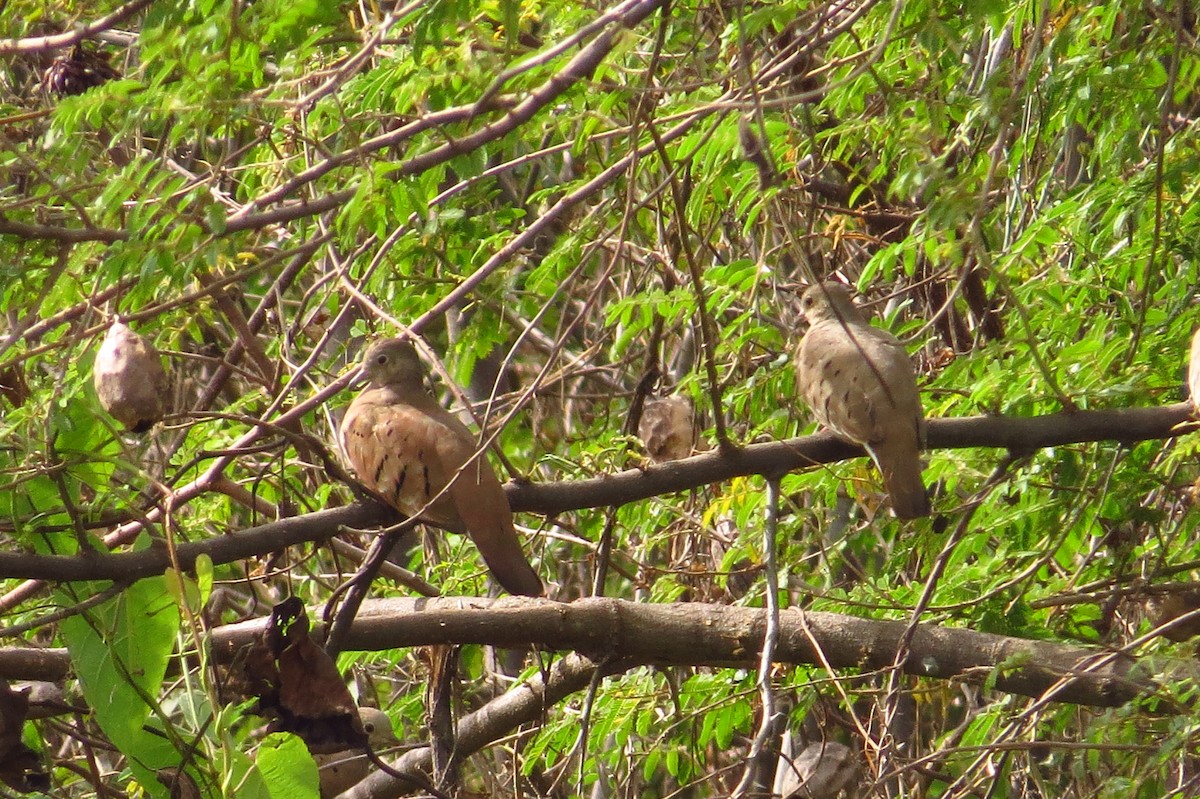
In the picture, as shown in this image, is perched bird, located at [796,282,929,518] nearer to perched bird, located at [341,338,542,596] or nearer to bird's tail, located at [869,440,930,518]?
bird's tail, located at [869,440,930,518]

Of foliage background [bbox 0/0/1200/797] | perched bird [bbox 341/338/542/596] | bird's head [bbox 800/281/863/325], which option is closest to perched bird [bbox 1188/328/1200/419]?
foliage background [bbox 0/0/1200/797]

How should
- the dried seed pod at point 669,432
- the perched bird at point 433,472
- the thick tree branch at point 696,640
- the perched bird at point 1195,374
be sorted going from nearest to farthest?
the perched bird at point 1195,374
the thick tree branch at point 696,640
the perched bird at point 433,472
the dried seed pod at point 669,432

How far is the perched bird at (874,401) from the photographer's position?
3949 mm

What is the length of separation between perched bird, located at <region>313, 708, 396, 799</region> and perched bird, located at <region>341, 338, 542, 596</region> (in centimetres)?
94

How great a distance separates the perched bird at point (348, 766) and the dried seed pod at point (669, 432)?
1.33 metres

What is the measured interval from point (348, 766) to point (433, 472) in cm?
135

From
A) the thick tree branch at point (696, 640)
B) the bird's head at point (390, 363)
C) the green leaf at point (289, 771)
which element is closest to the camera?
the green leaf at point (289, 771)

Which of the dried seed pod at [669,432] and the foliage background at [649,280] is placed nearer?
the foliage background at [649,280]

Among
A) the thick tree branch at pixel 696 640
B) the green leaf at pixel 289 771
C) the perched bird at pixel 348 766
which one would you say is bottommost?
the perched bird at pixel 348 766

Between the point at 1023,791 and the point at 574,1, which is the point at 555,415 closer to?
the point at 1023,791

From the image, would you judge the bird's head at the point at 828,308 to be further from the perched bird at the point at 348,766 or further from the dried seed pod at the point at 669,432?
the perched bird at the point at 348,766

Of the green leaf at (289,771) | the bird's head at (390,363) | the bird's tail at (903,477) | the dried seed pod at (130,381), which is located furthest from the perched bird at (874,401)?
the green leaf at (289,771)

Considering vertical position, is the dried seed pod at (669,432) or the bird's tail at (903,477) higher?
the bird's tail at (903,477)

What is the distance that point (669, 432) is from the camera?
4.86m
